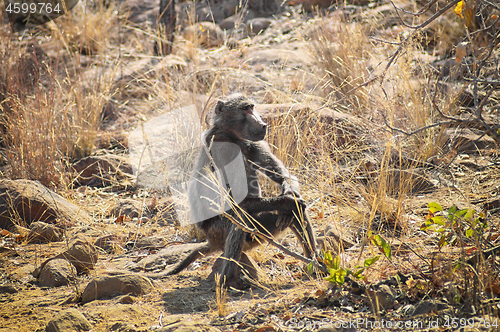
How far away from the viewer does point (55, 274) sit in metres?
2.81

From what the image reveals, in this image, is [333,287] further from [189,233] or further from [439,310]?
[189,233]

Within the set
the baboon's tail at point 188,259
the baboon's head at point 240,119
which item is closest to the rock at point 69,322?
the baboon's tail at point 188,259

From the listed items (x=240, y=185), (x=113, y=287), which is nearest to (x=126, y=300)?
(x=113, y=287)

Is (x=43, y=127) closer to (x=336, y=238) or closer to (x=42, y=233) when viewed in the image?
(x=42, y=233)

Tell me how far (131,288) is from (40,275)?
2.61 ft

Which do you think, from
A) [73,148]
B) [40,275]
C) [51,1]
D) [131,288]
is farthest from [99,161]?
[51,1]

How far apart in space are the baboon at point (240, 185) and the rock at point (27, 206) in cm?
156

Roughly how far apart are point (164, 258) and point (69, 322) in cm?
124

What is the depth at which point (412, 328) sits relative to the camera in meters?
1.78

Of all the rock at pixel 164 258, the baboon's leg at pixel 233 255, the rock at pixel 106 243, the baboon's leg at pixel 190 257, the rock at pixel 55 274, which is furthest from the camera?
the rock at pixel 106 243

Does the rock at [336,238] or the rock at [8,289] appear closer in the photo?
the rock at [8,289]

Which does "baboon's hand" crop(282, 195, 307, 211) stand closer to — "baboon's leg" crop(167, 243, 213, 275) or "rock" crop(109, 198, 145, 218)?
"baboon's leg" crop(167, 243, 213, 275)

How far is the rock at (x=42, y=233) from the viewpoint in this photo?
11.8ft

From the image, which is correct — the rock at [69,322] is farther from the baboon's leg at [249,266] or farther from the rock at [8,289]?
the baboon's leg at [249,266]
